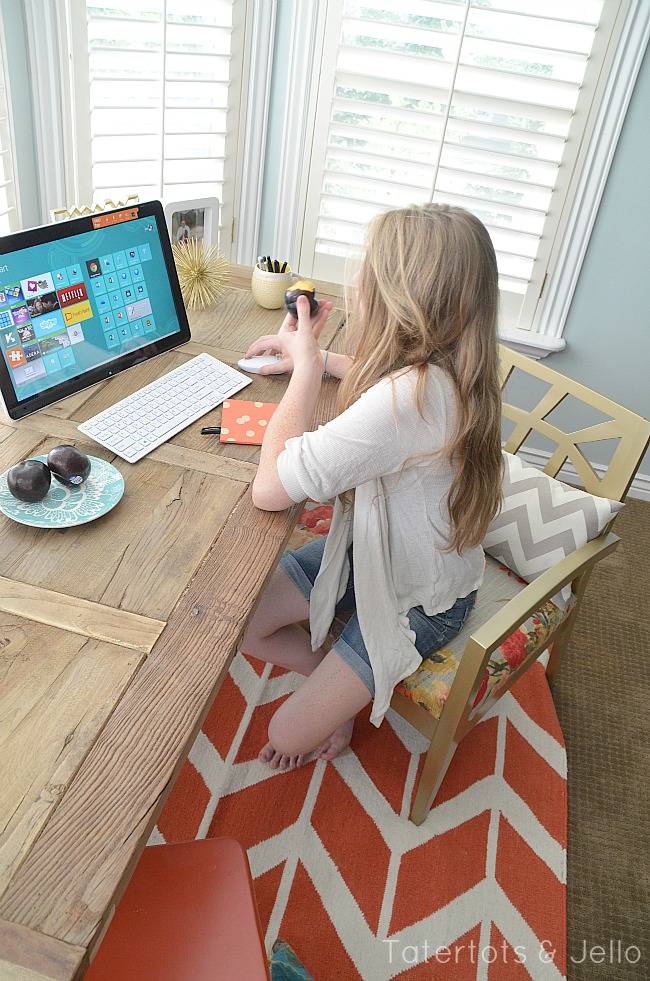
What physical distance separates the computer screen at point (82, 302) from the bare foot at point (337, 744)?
38.8 inches

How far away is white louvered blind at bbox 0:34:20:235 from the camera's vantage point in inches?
84.3

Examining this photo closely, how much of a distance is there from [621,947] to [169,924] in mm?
1047

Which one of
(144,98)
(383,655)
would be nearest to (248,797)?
(383,655)

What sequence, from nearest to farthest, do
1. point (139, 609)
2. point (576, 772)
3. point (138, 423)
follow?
point (139, 609)
point (138, 423)
point (576, 772)

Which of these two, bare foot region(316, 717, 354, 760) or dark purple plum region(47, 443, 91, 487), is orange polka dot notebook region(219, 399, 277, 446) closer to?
dark purple plum region(47, 443, 91, 487)

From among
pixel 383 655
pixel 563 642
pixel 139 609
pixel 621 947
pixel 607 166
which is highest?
pixel 607 166

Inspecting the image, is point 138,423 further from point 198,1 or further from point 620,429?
point 198,1

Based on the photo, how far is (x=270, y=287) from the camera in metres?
1.94

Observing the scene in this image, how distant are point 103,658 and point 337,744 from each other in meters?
0.96

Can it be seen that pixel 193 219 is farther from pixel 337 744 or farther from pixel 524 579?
pixel 337 744

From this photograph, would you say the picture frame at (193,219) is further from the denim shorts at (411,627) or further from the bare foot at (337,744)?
the bare foot at (337,744)

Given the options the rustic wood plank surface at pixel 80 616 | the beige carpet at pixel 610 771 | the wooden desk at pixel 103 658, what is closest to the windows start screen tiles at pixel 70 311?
the wooden desk at pixel 103 658

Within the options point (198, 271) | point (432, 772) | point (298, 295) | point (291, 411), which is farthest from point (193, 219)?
point (432, 772)

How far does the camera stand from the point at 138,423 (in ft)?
4.72
